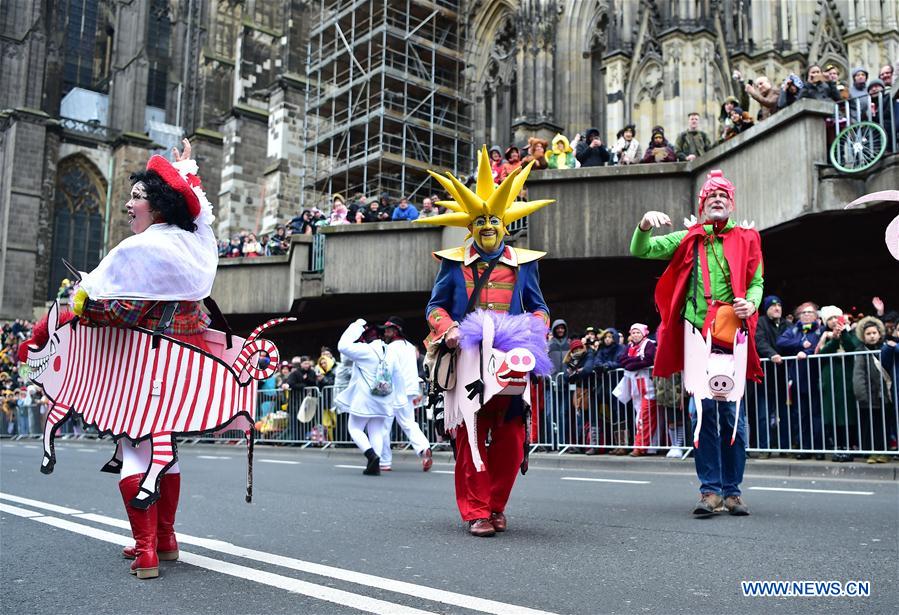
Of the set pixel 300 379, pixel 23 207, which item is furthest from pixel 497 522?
pixel 23 207

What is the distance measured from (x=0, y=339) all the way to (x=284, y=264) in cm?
1784

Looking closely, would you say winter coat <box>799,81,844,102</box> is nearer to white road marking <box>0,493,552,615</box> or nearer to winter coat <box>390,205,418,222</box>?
winter coat <box>390,205,418,222</box>

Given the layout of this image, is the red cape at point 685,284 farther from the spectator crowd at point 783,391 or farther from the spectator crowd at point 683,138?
the spectator crowd at point 783,391

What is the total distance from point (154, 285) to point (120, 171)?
1925 inches

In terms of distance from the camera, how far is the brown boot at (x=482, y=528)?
17.6ft

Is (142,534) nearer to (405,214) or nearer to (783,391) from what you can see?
(783,391)

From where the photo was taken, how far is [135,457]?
4324 mm

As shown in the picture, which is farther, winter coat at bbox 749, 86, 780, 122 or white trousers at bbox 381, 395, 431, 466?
winter coat at bbox 749, 86, 780, 122

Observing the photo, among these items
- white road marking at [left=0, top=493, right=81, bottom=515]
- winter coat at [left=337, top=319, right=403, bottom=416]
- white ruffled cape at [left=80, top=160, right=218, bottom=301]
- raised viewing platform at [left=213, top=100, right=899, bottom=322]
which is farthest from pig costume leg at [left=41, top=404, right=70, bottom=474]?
raised viewing platform at [left=213, top=100, right=899, bottom=322]

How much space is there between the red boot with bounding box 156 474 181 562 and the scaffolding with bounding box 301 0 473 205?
2746cm

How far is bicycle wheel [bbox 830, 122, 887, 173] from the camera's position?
1312cm

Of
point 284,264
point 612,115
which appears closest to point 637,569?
point 284,264

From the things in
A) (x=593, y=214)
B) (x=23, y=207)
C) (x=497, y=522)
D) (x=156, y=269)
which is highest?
(x=23, y=207)

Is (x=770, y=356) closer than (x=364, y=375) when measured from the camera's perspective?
Yes
